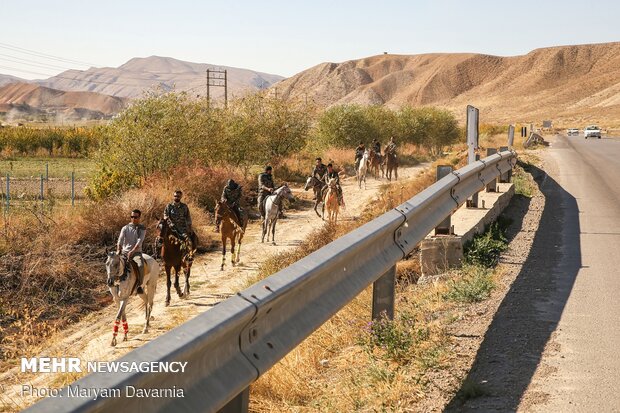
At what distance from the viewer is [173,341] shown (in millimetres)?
3361

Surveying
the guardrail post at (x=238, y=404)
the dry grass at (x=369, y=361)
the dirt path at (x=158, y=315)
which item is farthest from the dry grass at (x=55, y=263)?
the guardrail post at (x=238, y=404)

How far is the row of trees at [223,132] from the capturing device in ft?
92.9

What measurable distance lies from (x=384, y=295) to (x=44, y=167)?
45.6 m

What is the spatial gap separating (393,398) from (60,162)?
5364cm

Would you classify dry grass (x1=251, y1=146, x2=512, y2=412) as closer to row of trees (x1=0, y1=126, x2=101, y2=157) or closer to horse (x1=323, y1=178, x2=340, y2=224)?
horse (x1=323, y1=178, x2=340, y2=224)

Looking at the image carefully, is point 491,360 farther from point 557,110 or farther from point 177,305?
point 557,110

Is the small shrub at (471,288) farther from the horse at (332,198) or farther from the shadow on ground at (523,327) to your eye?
the horse at (332,198)

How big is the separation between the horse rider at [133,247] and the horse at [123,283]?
86 millimetres

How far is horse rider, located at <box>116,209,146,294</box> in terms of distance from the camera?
1313cm

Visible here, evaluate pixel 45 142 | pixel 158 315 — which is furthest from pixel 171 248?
pixel 45 142

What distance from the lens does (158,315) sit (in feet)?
48.9

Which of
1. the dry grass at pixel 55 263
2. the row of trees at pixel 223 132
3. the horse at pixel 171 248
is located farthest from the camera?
the row of trees at pixel 223 132

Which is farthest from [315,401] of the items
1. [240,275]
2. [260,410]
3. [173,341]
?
[240,275]

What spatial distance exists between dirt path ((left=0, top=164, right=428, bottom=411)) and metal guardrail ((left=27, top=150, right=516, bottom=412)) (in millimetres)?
3648
